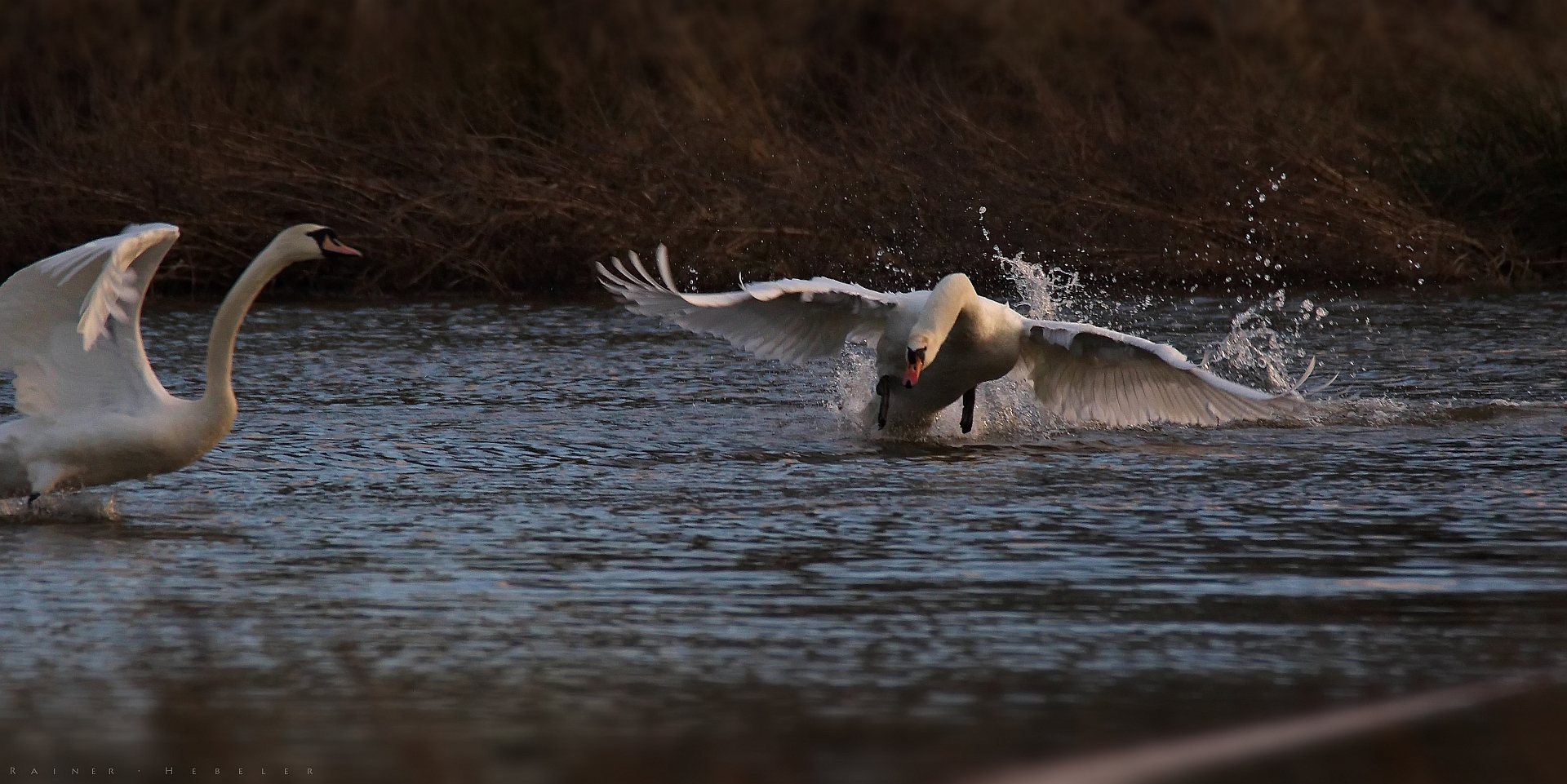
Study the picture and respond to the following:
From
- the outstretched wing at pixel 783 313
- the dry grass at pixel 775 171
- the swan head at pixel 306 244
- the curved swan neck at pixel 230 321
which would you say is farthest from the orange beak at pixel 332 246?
the dry grass at pixel 775 171

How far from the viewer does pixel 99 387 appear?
7.45 meters

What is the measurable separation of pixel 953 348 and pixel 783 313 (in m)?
1.03

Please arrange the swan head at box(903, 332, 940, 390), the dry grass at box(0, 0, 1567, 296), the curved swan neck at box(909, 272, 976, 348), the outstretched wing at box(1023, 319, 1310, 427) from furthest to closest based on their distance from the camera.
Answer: the dry grass at box(0, 0, 1567, 296), the outstretched wing at box(1023, 319, 1310, 427), the curved swan neck at box(909, 272, 976, 348), the swan head at box(903, 332, 940, 390)

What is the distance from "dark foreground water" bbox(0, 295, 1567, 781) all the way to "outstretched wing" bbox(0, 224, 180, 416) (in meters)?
0.37

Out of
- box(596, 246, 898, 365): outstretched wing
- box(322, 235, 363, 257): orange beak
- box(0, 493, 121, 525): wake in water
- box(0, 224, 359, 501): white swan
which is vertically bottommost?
box(0, 493, 121, 525): wake in water

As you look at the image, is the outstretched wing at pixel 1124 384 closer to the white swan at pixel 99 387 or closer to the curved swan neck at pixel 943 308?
the curved swan neck at pixel 943 308

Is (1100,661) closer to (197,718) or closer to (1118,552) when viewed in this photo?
(1118,552)

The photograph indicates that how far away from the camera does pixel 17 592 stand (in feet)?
19.4

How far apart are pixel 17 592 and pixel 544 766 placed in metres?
2.44

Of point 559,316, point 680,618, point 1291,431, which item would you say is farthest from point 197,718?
point 559,316

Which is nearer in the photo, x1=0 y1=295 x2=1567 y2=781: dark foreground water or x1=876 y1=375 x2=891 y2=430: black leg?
x1=0 y1=295 x2=1567 y2=781: dark foreground water

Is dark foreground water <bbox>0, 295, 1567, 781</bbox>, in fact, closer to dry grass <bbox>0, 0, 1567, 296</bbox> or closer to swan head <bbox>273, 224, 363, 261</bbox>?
swan head <bbox>273, 224, 363, 261</bbox>

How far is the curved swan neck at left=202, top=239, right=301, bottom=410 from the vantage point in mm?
7309

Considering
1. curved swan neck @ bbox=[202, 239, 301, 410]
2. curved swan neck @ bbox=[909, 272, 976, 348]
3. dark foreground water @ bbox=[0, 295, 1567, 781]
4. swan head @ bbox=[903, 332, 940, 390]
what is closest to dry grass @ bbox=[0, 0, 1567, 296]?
dark foreground water @ bbox=[0, 295, 1567, 781]
